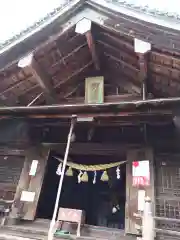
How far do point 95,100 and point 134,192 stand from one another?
287 cm

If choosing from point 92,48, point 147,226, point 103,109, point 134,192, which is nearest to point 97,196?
point 134,192

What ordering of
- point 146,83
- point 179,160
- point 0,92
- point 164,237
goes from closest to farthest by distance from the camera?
point 164,237 < point 179,160 < point 146,83 < point 0,92

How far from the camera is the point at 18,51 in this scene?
6.79m

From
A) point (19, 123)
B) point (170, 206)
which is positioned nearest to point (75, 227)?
point (170, 206)

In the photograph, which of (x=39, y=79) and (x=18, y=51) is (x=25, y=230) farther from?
(x=18, y=51)

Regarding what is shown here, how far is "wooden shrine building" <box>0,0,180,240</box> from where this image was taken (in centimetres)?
580

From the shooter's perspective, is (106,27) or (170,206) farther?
(106,27)

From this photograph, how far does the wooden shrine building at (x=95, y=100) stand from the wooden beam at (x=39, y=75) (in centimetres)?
3

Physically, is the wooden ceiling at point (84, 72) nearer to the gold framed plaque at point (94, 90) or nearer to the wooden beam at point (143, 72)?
the wooden beam at point (143, 72)

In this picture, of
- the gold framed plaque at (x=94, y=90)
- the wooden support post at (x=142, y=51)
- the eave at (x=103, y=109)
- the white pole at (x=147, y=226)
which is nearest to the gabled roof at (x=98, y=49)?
the wooden support post at (x=142, y=51)

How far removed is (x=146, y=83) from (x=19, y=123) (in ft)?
14.2

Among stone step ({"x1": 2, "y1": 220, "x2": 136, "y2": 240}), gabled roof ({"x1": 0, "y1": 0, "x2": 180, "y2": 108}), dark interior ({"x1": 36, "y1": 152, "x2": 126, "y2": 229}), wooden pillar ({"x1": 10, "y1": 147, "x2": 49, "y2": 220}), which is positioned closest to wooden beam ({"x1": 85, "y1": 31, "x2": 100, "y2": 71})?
gabled roof ({"x1": 0, "y1": 0, "x2": 180, "y2": 108})

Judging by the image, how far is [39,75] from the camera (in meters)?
6.70

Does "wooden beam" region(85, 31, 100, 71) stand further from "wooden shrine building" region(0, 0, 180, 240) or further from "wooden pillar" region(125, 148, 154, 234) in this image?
"wooden pillar" region(125, 148, 154, 234)
